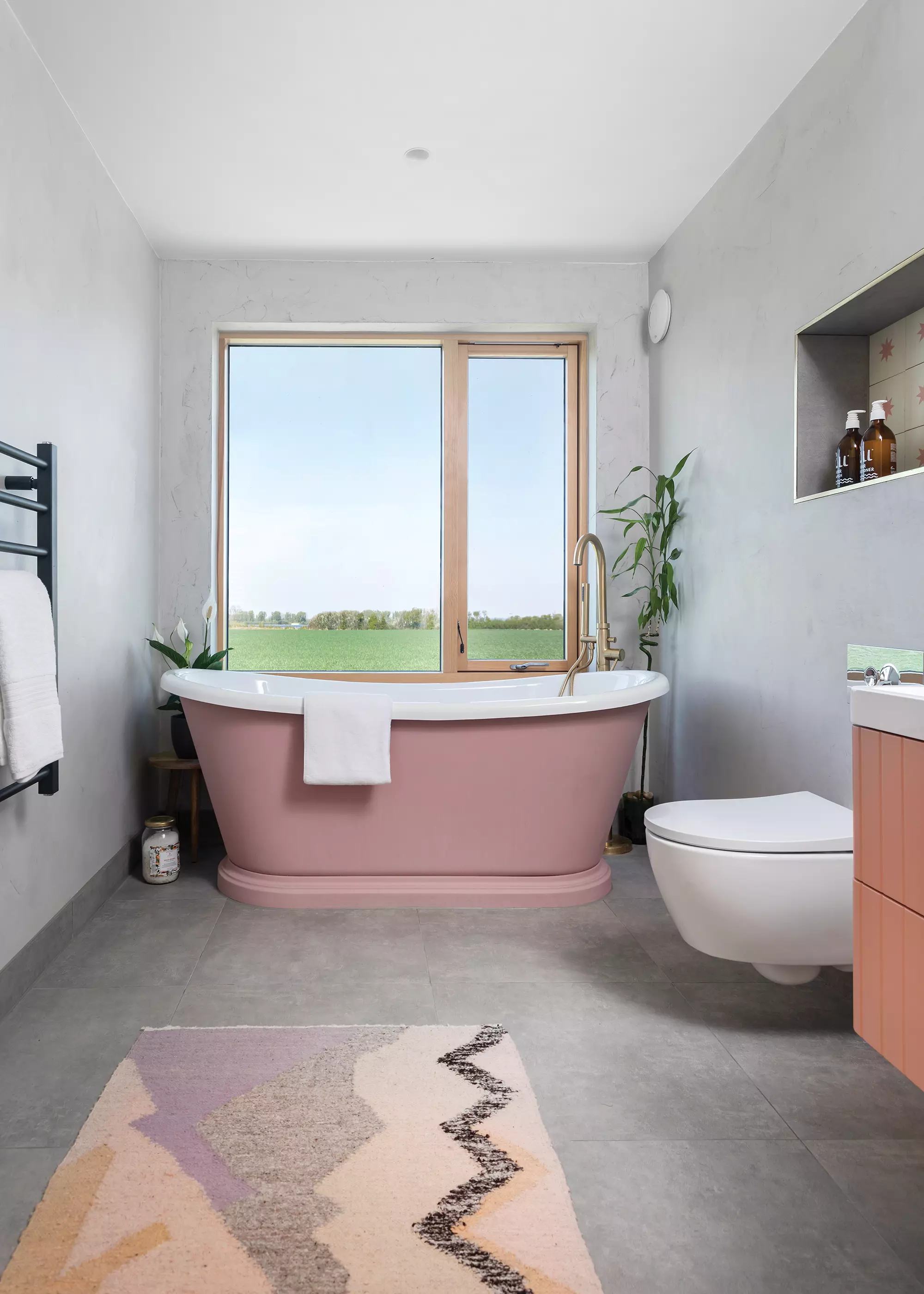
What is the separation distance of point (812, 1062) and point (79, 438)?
249 centimetres

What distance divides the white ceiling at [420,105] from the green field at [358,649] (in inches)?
62.0

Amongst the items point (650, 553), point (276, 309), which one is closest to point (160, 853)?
point (650, 553)

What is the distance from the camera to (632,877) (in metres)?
2.95

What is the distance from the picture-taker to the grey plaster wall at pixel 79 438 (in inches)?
79.8

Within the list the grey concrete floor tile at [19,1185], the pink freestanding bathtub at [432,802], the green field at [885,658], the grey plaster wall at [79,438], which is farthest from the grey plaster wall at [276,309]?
the grey concrete floor tile at [19,1185]

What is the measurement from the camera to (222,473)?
3.58 metres

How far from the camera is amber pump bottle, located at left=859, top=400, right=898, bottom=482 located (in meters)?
1.96

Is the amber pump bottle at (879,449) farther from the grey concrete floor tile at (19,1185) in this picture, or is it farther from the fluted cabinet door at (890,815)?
the grey concrete floor tile at (19,1185)

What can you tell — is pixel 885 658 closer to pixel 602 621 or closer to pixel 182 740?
pixel 602 621

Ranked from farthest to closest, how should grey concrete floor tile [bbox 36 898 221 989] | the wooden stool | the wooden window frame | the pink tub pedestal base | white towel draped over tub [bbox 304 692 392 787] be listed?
the wooden window frame → the wooden stool → the pink tub pedestal base → white towel draped over tub [bbox 304 692 392 787] → grey concrete floor tile [bbox 36 898 221 989]

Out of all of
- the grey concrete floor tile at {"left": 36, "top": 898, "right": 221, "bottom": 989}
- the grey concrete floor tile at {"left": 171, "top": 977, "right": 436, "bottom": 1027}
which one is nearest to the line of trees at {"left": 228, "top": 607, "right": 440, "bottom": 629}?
the grey concrete floor tile at {"left": 36, "top": 898, "right": 221, "bottom": 989}

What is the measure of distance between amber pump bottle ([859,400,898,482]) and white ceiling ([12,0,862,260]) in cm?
97

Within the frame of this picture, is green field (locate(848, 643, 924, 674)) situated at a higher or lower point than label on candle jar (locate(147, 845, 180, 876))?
higher

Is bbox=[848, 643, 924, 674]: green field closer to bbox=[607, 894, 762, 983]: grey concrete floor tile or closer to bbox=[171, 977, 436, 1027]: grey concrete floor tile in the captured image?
bbox=[607, 894, 762, 983]: grey concrete floor tile
